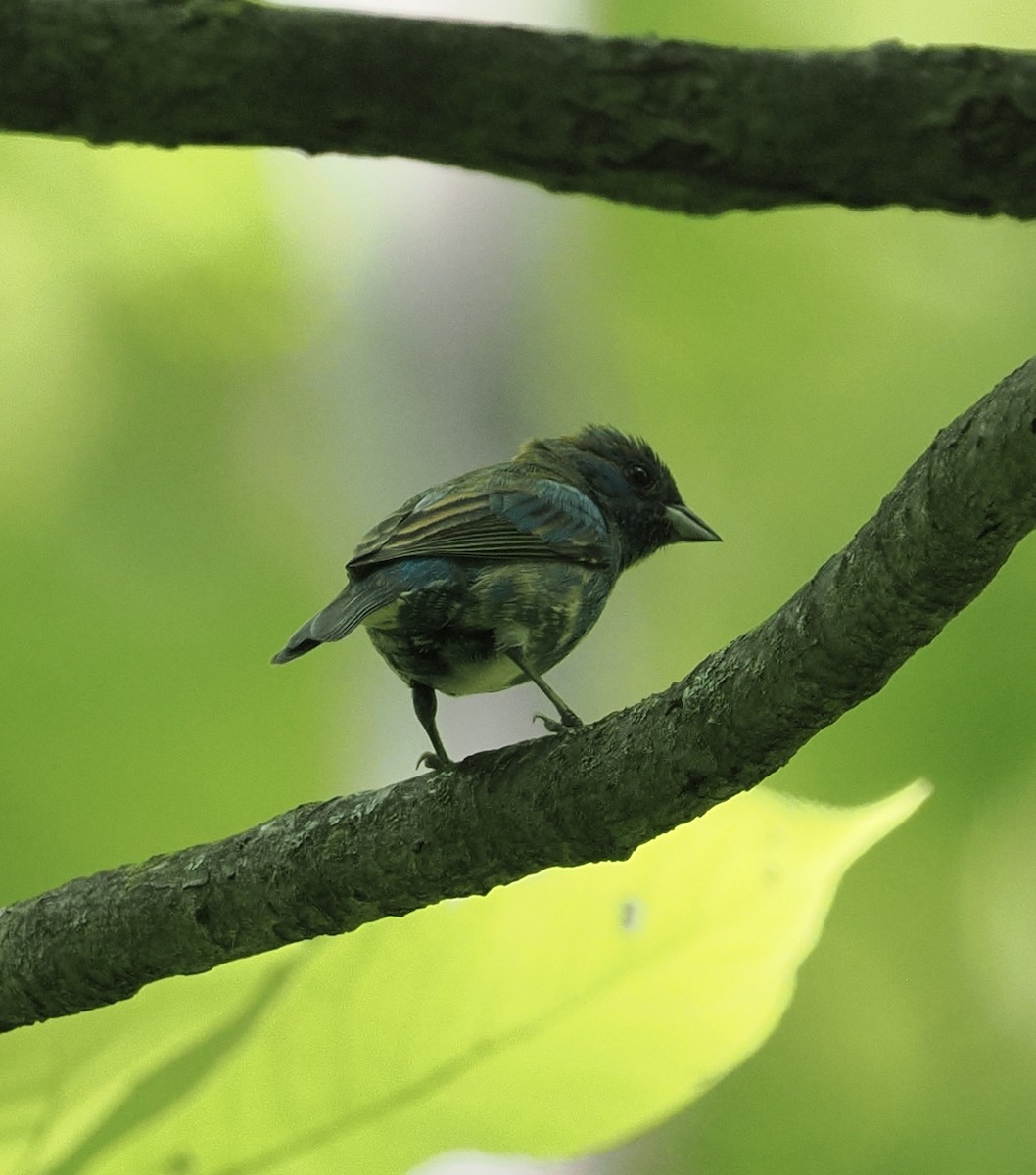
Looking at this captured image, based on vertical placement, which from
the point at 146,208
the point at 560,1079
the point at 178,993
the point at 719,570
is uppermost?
the point at 146,208

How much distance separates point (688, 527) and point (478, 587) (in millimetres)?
643

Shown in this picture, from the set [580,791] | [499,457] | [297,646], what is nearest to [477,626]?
[297,646]

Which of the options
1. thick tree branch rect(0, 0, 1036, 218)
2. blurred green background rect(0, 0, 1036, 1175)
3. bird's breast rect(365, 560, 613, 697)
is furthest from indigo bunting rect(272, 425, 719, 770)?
thick tree branch rect(0, 0, 1036, 218)

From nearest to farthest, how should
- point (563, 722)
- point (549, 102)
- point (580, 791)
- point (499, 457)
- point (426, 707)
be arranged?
point (549, 102)
point (580, 791)
point (563, 722)
point (426, 707)
point (499, 457)

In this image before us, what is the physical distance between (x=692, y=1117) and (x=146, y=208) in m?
1.60

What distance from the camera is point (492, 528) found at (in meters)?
2.00

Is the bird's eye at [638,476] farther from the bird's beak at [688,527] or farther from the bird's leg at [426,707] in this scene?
the bird's leg at [426,707]

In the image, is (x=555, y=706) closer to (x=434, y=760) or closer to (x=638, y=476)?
(x=434, y=760)

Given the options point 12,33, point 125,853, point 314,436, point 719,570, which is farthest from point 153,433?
point 12,33

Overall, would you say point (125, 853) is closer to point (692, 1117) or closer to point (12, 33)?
point (692, 1117)

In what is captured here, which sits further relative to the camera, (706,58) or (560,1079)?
(560,1079)

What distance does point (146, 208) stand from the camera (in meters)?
2.41

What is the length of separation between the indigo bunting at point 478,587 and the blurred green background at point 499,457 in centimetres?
33

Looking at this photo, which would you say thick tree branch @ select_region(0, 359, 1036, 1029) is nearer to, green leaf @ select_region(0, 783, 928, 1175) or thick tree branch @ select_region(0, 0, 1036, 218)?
green leaf @ select_region(0, 783, 928, 1175)
